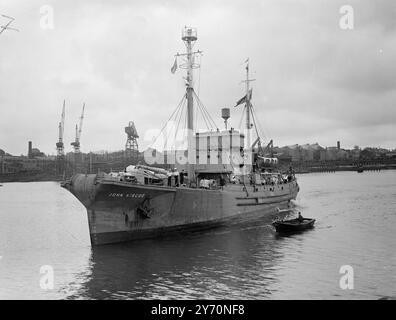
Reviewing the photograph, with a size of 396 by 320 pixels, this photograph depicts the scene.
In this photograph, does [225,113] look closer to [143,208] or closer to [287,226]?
[287,226]

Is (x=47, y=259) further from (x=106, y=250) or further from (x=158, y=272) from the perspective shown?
(x=158, y=272)

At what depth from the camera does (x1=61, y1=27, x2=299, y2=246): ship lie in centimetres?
2683

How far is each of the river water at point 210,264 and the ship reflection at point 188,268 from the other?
0.15 feet

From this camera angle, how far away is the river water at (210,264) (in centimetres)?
1814

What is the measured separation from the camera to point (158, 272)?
839 inches

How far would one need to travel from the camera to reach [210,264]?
22.7 meters

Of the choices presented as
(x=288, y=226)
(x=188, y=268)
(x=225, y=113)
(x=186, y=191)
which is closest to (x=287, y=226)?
(x=288, y=226)

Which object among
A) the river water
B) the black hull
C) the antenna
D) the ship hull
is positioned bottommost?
the river water

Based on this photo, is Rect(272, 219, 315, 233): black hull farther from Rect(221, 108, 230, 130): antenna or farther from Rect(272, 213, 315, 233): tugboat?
Rect(221, 108, 230, 130): antenna

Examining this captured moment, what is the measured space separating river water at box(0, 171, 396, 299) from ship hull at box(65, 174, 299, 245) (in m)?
0.86

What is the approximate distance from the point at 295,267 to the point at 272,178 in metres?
27.5

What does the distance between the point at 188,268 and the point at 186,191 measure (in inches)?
339

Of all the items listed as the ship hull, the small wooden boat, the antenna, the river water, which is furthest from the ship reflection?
the antenna

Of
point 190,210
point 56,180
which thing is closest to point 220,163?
point 190,210
